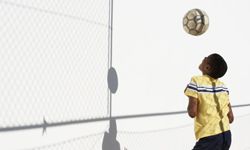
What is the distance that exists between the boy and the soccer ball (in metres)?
1.53

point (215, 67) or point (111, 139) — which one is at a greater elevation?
point (215, 67)

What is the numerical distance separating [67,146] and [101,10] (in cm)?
164

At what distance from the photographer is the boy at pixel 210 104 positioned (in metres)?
4.59

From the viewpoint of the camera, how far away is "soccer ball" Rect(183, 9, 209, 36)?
243 inches

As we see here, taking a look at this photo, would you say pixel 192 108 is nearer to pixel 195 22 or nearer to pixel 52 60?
pixel 52 60

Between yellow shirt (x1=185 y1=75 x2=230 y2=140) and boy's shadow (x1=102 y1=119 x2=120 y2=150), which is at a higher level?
yellow shirt (x1=185 y1=75 x2=230 y2=140)

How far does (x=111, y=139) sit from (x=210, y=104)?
53.2 inches

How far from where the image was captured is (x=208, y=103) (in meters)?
4.61

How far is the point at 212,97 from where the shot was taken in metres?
4.64

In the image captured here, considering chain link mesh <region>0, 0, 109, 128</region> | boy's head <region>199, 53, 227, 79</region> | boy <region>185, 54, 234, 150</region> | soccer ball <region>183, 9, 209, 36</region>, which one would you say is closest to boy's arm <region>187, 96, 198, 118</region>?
boy <region>185, 54, 234, 150</region>

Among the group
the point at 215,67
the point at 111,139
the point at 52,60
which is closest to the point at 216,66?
the point at 215,67

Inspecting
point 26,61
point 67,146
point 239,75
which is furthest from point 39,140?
point 239,75

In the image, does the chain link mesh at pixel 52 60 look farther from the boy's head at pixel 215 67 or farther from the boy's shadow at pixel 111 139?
the boy's head at pixel 215 67

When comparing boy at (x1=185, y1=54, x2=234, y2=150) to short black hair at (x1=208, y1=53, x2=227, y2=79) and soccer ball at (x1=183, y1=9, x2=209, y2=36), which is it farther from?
soccer ball at (x1=183, y1=9, x2=209, y2=36)
